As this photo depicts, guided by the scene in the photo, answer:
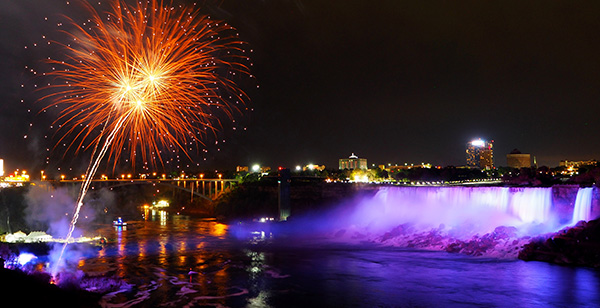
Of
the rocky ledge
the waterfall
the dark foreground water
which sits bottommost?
the dark foreground water

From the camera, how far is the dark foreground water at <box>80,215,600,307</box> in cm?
2303

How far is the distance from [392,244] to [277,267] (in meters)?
13.4

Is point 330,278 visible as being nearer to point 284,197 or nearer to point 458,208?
point 458,208

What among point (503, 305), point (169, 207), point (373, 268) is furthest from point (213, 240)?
point (169, 207)

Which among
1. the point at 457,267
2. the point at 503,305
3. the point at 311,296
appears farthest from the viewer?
the point at 457,267

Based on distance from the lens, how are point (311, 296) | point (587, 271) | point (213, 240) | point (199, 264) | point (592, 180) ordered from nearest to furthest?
point (311, 296) → point (587, 271) → point (199, 264) → point (592, 180) → point (213, 240)

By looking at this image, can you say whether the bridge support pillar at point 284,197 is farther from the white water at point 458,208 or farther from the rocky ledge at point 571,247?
the rocky ledge at point 571,247

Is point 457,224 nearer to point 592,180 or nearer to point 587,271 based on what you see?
point 592,180

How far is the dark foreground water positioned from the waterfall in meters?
7.64

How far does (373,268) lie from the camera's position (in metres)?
31.6

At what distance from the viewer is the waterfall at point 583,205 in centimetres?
3575

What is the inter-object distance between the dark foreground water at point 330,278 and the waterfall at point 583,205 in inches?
301

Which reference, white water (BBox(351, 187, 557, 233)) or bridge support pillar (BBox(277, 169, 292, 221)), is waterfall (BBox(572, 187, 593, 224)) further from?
bridge support pillar (BBox(277, 169, 292, 221))

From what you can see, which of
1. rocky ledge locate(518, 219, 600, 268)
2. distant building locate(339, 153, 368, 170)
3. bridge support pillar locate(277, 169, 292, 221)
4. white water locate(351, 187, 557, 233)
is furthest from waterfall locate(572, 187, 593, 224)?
distant building locate(339, 153, 368, 170)
